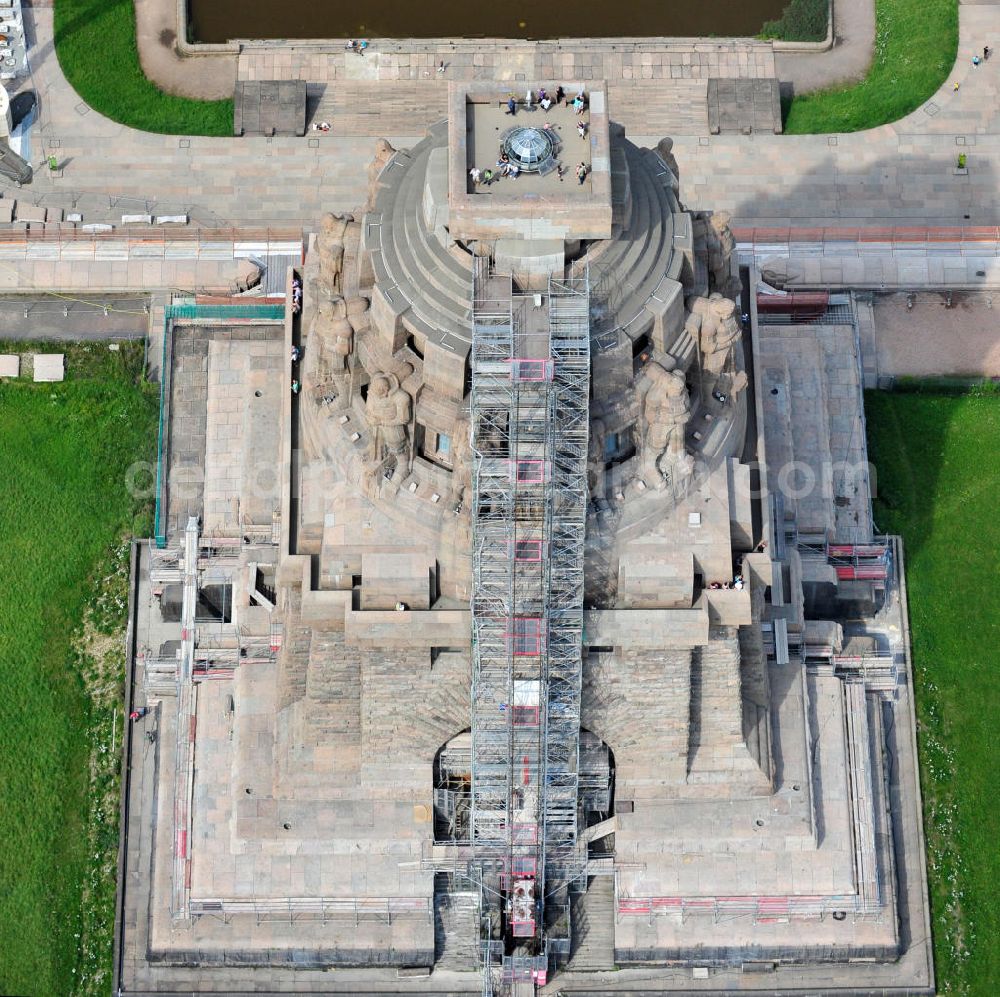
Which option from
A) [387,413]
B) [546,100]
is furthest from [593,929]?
[546,100]

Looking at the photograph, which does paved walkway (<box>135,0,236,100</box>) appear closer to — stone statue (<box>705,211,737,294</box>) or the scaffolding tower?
stone statue (<box>705,211,737,294</box>)

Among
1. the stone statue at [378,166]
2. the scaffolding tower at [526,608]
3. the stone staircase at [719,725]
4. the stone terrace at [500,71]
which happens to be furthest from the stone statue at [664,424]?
the stone terrace at [500,71]

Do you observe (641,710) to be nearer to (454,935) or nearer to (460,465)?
(460,465)

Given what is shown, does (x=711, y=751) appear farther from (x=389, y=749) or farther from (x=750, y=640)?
(x=389, y=749)

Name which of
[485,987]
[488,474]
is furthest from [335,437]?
[485,987]

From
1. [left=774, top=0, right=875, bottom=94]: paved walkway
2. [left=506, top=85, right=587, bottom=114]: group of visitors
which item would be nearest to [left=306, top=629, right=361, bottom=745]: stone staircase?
[left=506, top=85, right=587, bottom=114]: group of visitors
